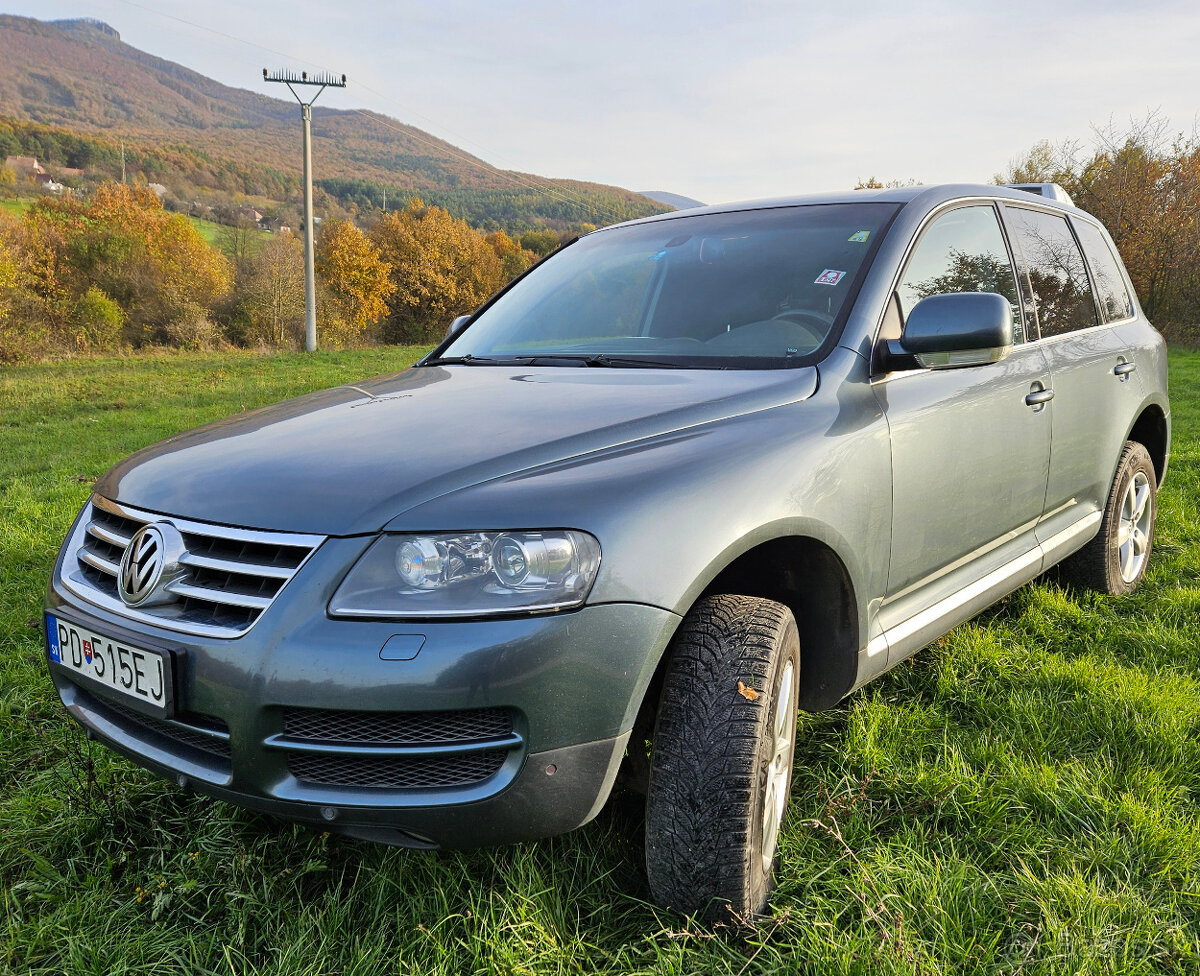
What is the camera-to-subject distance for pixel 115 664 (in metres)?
1.74

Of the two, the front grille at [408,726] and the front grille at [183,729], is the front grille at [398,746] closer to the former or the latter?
the front grille at [408,726]

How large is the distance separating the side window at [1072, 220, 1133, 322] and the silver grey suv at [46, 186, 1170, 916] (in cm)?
115

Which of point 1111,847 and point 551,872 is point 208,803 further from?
point 1111,847

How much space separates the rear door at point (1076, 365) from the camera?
10.3 ft

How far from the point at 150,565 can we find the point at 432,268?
183ft

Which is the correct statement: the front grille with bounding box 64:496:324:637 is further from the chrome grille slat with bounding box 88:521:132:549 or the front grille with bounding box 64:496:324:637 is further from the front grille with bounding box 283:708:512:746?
the front grille with bounding box 283:708:512:746

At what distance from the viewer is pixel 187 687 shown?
159cm

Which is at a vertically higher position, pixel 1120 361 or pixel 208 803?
pixel 1120 361

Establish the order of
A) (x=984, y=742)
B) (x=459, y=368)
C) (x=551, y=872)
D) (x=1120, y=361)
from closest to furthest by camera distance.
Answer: (x=551, y=872) < (x=984, y=742) < (x=459, y=368) < (x=1120, y=361)

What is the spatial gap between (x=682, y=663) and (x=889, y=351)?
1086mm

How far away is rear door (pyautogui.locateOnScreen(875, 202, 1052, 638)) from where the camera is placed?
2.31m

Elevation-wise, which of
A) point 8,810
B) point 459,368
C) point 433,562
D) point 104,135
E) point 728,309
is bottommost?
point 8,810

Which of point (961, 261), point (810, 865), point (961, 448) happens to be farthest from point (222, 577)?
point (961, 261)

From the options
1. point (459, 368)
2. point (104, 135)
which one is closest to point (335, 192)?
point (104, 135)
